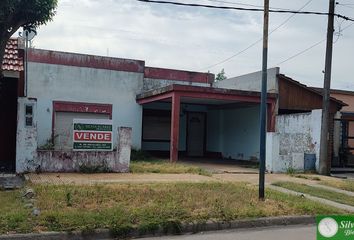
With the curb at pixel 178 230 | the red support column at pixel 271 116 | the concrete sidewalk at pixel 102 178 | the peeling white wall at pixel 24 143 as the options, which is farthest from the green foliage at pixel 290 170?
the peeling white wall at pixel 24 143

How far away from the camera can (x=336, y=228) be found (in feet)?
8.68

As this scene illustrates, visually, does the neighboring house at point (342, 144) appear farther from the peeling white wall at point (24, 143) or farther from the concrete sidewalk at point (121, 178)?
the peeling white wall at point (24, 143)

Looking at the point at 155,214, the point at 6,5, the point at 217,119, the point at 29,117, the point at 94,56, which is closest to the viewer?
the point at 155,214

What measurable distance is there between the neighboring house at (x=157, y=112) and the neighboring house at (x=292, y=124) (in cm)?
4

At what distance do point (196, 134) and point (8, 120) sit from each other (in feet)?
42.0

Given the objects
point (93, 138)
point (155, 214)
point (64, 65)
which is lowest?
point (155, 214)

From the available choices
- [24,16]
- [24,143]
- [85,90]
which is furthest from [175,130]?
[24,16]

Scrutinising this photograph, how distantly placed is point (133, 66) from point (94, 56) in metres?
1.97

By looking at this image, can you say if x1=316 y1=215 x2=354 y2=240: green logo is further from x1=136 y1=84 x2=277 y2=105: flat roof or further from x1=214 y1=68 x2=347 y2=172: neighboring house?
x1=136 y1=84 x2=277 y2=105: flat roof

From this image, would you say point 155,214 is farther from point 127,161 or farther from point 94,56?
point 94,56

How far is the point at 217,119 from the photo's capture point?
86.3 feet

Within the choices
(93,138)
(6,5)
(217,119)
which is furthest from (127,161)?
(217,119)

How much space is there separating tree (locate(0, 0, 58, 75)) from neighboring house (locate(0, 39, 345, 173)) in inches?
116

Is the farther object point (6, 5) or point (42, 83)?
point (42, 83)
